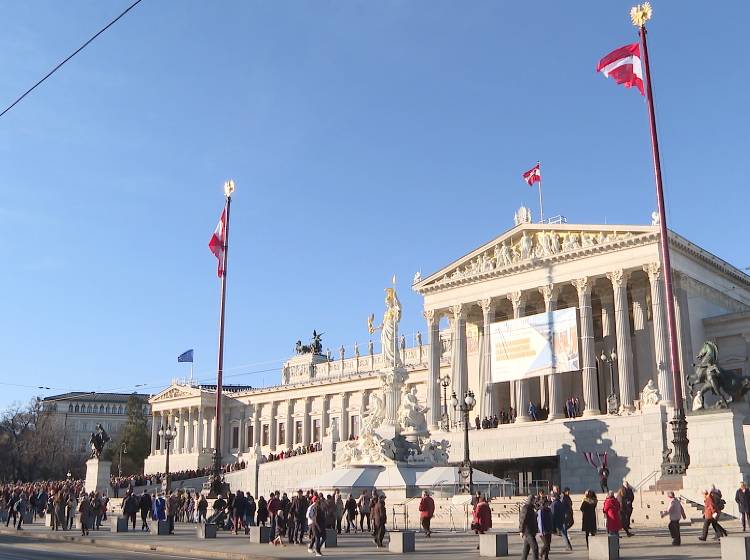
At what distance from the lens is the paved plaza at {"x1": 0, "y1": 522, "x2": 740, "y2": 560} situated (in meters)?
18.4

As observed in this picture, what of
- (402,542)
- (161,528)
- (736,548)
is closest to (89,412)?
(161,528)

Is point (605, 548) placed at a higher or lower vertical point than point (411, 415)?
lower

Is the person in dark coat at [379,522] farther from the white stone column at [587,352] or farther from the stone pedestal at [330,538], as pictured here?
the white stone column at [587,352]

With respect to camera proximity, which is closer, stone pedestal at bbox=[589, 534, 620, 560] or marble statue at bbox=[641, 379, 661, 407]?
stone pedestal at bbox=[589, 534, 620, 560]

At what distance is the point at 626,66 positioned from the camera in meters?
30.4

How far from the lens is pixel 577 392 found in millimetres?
55469

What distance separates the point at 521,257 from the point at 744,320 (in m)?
14.2

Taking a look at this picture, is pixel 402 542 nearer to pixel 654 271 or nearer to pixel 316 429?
pixel 654 271

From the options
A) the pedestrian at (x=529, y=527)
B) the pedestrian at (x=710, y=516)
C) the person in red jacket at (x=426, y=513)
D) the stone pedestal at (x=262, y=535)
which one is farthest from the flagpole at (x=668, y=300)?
the stone pedestal at (x=262, y=535)

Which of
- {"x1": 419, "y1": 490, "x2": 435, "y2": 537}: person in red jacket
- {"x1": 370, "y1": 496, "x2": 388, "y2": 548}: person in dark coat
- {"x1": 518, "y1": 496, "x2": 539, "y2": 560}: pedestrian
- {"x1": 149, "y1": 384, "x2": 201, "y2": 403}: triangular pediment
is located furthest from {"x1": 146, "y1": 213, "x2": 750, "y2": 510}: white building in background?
{"x1": 149, "y1": 384, "x2": 201, "y2": 403}: triangular pediment

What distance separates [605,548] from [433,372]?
40.4 metres

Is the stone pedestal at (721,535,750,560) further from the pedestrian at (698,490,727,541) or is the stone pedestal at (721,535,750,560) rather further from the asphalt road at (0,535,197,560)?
the asphalt road at (0,535,197,560)

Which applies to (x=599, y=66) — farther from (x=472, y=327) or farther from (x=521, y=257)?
(x=472, y=327)

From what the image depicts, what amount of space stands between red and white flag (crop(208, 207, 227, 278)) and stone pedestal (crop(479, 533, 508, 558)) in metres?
25.9
